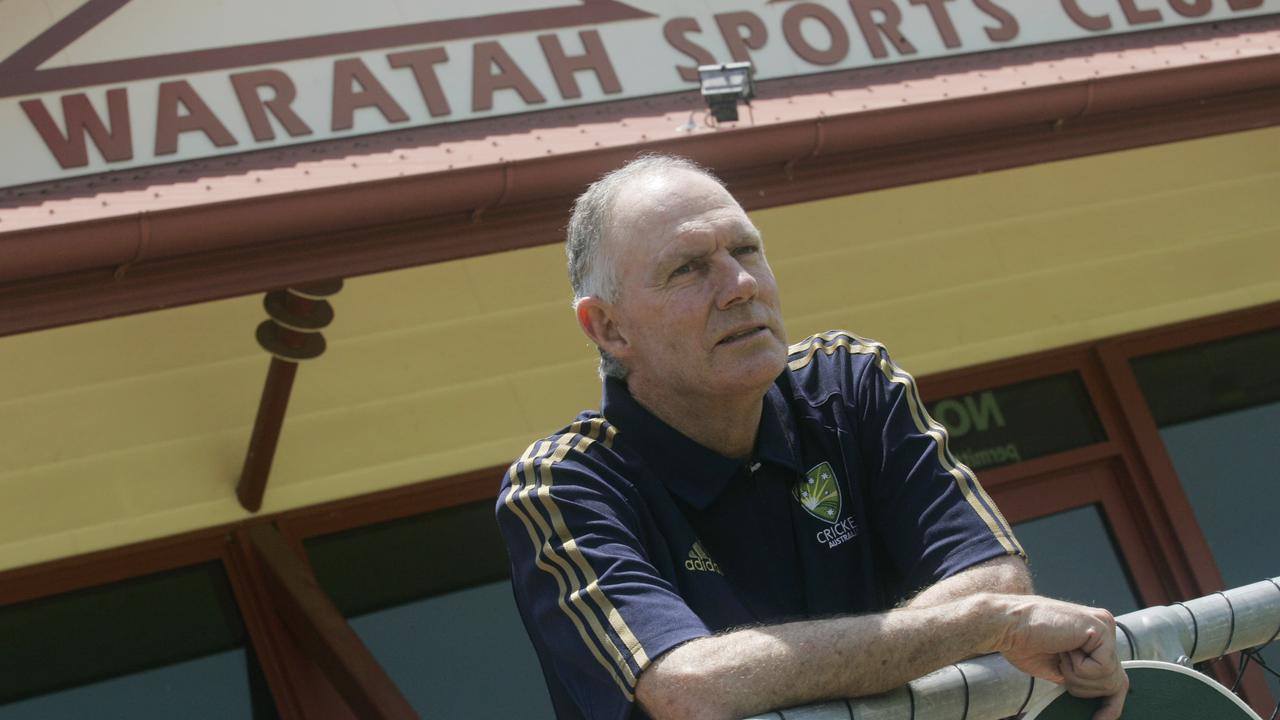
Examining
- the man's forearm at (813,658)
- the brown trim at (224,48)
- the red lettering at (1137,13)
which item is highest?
the brown trim at (224,48)

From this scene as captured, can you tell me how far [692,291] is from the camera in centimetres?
216

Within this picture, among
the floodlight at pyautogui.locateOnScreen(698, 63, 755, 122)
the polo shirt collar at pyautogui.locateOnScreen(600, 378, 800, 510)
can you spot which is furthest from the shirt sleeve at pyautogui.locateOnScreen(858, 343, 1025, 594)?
the floodlight at pyautogui.locateOnScreen(698, 63, 755, 122)

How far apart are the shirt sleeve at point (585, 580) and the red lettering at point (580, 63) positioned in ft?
8.37

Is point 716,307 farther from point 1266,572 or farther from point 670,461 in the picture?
point 1266,572

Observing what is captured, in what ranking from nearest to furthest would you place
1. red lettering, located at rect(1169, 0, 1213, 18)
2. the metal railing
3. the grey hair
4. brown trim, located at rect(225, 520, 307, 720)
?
the metal railing, the grey hair, brown trim, located at rect(225, 520, 307, 720), red lettering, located at rect(1169, 0, 1213, 18)

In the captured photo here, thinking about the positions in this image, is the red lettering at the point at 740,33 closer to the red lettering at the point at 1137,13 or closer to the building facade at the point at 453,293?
the building facade at the point at 453,293

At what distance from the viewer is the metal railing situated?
167cm

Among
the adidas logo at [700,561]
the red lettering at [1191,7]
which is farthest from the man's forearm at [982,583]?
the red lettering at [1191,7]

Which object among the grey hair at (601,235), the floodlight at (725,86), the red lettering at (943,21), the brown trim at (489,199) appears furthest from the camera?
the red lettering at (943,21)

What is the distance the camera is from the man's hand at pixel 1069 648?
1682mm

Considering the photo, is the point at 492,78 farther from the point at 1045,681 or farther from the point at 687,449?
the point at 1045,681

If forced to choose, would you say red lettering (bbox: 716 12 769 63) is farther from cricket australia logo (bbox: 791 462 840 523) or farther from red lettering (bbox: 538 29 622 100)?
cricket australia logo (bbox: 791 462 840 523)

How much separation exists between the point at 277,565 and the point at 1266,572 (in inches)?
146

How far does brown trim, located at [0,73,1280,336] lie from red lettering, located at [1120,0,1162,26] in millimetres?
431
